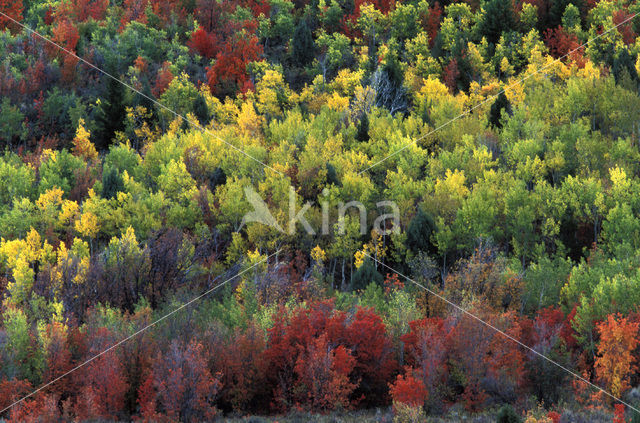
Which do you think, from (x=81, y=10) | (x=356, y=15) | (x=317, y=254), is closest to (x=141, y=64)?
(x=81, y=10)

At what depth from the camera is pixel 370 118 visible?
82.1 m

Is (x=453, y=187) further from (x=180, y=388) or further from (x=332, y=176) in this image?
(x=180, y=388)

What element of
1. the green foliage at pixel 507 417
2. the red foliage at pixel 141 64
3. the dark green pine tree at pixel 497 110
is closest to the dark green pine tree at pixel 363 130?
the dark green pine tree at pixel 497 110

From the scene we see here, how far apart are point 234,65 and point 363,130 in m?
25.4

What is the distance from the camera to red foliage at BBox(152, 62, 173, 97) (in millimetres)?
92625

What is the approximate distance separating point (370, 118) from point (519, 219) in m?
23.9

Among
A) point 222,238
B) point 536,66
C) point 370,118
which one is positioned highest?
point 536,66

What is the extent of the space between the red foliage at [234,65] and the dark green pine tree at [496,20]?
96.4 feet

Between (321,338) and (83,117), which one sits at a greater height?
(83,117)

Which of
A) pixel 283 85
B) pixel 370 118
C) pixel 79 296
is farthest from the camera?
pixel 283 85

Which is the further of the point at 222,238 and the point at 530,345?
the point at 222,238

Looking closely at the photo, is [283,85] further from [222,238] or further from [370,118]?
[222,238]

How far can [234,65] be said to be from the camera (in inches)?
3858

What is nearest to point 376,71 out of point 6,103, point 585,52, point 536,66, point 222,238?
point 536,66
